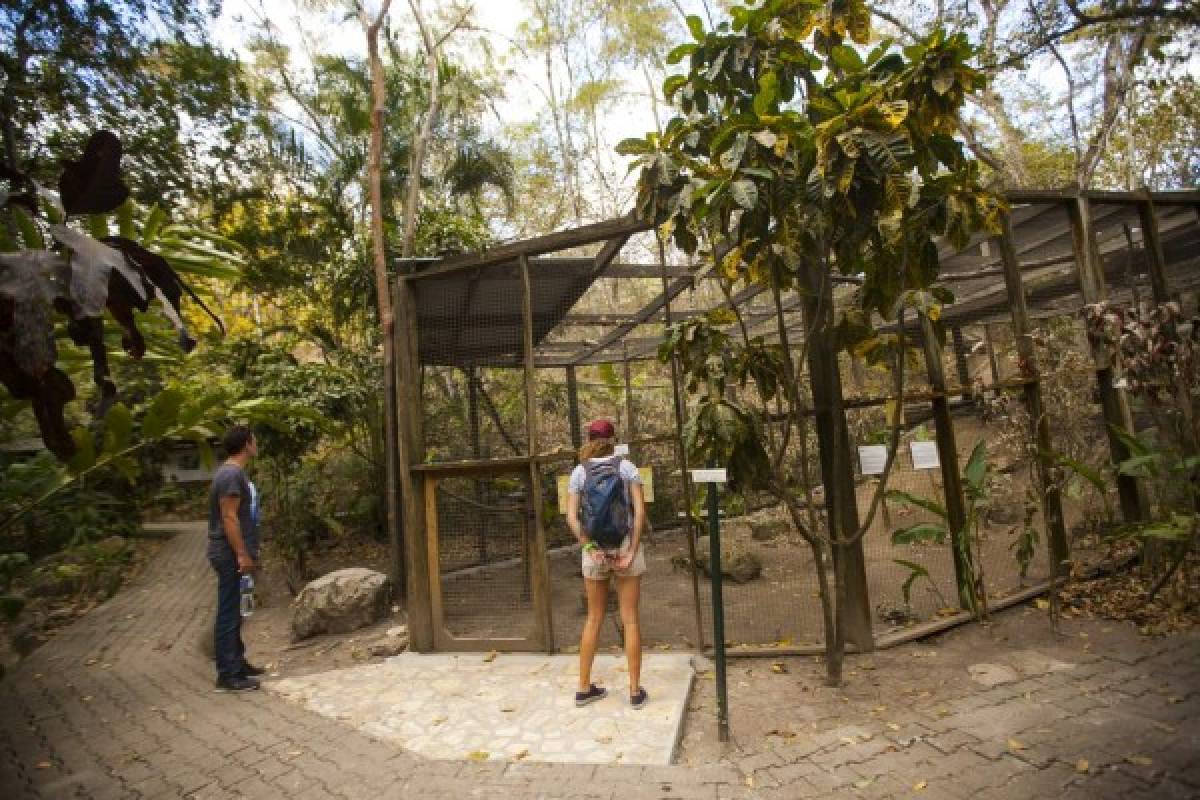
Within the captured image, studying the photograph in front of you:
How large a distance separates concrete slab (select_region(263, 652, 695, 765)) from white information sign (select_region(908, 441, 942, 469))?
2.06 meters

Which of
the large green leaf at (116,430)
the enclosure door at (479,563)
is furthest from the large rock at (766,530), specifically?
the large green leaf at (116,430)

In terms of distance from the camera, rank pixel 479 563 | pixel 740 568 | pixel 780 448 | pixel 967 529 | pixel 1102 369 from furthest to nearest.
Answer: pixel 740 568, pixel 479 563, pixel 1102 369, pixel 967 529, pixel 780 448

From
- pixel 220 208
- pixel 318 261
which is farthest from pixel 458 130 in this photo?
pixel 220 208

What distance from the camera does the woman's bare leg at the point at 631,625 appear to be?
3398 millimetres

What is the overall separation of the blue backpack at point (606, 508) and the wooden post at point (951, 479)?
7.82ft

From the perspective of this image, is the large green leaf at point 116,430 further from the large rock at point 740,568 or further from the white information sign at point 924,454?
the large rock at point 740,568

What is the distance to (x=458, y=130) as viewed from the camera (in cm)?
967

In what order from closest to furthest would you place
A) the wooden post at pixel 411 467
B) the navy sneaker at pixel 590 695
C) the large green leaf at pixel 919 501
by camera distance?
the navy sneaker at pixel 590 695, the large green leaf at pixel 919 501, the wooden post at pixel 411 467

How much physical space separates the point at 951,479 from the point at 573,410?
4.29 metres

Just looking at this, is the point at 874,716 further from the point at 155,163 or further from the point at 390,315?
the point at 155,163

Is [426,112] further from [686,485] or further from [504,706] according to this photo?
[504,706]

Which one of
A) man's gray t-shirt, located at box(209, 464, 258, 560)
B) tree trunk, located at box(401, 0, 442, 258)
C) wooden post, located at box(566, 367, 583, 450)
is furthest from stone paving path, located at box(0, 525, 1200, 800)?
tree trunk, located at box(401, 0, 442, 258)

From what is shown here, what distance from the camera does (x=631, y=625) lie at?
3.43m

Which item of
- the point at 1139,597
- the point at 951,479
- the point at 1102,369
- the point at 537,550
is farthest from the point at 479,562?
the point at 1102,369
